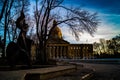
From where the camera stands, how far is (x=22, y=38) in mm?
16875

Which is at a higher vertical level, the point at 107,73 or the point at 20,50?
the point at 20,50

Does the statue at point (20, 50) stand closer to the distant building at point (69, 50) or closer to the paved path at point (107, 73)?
the paved path at point (107, 73)

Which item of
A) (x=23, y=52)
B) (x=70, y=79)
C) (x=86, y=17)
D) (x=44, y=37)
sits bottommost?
(x=70, y=79)

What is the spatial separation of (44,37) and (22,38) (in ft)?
65.3

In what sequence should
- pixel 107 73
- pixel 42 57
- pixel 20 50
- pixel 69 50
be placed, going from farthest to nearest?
pixel 69 50, pixel 42 57, pixel 107 73, pixel 20 50

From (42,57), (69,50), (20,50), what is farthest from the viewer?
(69,50)

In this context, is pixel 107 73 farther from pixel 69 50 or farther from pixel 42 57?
pixel 69 50

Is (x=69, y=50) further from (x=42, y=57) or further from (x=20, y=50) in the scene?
(x=20, y=50)

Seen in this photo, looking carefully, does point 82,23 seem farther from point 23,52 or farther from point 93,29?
point 23,52

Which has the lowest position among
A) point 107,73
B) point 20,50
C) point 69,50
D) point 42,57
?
point 107,73

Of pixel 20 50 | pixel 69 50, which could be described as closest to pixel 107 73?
pixel 20 50

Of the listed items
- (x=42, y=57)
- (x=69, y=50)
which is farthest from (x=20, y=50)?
(x=69, y=50)

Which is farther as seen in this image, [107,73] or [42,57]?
[42,57]

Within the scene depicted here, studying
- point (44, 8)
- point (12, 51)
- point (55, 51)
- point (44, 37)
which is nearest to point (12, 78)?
point (12, 51)
